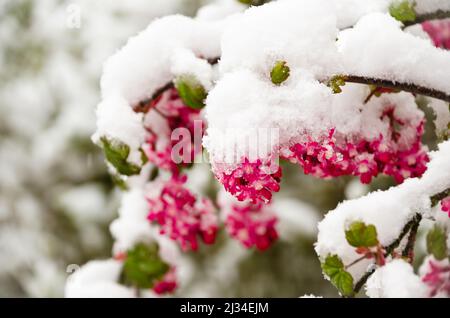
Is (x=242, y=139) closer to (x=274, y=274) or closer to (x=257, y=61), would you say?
(x=257, y=61)

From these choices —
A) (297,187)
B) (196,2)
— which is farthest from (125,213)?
(297,187)

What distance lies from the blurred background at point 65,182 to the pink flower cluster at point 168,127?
149 cm

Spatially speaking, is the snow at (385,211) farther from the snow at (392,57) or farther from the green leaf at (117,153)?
the green leaf at (117,153)

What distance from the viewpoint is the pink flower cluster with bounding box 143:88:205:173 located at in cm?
119

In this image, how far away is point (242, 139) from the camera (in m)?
0.71

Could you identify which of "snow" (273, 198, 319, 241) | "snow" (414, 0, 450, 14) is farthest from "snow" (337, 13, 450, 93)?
"snow" (273, 198, 319, 241)

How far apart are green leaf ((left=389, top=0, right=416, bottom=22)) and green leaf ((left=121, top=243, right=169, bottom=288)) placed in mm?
808

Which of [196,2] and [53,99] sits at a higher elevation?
[196,2]

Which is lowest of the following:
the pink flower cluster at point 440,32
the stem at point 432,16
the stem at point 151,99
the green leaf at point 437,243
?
the green leaf at point 437,243

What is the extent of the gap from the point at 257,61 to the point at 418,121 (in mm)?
396

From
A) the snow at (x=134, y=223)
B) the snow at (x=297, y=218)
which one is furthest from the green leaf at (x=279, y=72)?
the snow at (x=297, y=218)

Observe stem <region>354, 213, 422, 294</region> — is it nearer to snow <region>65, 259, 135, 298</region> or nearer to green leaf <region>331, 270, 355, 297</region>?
green leaf <region>331, 270, 355, 297</region>

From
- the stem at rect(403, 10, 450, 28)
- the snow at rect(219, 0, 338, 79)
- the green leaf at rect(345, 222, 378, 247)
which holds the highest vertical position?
the stem at rect(403, 10, 450, 28)

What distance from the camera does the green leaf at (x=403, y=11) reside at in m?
0.94
